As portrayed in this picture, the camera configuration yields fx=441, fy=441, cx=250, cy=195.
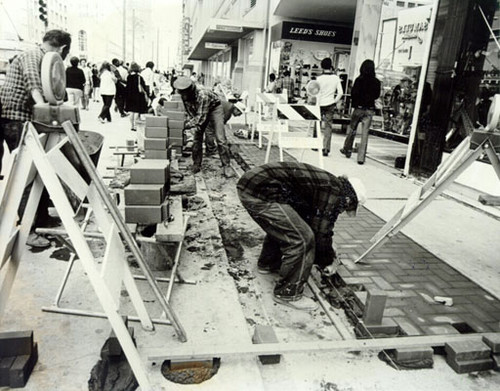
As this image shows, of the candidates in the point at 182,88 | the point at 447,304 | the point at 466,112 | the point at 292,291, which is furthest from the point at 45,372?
the point at 466,112

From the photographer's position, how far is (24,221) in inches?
96.7

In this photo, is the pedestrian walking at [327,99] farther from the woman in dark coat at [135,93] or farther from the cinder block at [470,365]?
the cinder block at [470,365]

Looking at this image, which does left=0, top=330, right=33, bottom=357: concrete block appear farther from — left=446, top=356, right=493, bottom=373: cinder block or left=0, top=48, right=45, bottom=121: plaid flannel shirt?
left=446, top=356, right=493, bottom=373: cinder block

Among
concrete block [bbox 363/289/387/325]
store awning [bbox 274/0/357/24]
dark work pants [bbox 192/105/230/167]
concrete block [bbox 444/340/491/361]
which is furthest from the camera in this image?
store awning [bbox 274/0/357/24]

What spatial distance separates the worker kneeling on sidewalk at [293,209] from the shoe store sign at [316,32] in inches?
598

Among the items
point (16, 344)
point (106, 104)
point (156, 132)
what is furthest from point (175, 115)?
point (16, 344)

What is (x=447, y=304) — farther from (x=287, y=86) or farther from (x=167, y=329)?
(x=287, y=86)

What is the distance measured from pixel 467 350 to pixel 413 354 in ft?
1.16

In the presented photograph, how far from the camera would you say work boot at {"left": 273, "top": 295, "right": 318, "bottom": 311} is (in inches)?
138

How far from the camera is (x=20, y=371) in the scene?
2379mm

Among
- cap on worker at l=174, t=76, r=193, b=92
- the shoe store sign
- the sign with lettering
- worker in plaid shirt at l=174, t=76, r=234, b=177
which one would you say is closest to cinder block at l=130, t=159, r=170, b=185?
cap on worker at l=174, t=76, r=193, b=92

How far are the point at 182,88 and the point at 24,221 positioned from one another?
4.65 metres

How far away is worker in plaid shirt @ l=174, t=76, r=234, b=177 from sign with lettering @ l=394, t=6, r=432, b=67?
4.37m

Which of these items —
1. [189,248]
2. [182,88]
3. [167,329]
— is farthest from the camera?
[182,88]
